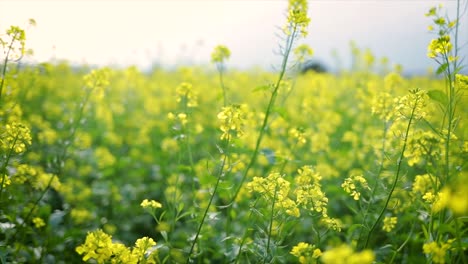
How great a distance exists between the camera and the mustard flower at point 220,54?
3.20m

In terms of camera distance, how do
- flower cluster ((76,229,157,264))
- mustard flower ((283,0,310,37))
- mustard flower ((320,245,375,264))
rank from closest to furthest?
1. mustard flower ((320,245,375,264))
2. flower cluster ((76,229,157,264))
3. mustard flower ((283,0,310,37))

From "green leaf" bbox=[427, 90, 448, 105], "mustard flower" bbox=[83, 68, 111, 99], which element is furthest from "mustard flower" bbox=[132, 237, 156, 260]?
"green leaf" bbox=[427, 90, 448, 105]

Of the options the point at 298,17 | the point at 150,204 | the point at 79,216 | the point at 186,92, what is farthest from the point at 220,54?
the point at 79,216

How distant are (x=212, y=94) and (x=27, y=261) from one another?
183 inches

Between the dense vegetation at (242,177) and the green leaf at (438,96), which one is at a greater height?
the green leaf at (438,96)

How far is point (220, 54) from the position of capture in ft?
10.6

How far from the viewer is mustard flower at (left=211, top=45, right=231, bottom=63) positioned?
3197 millimetres

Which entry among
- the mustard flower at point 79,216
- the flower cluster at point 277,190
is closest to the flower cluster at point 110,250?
the flower cluster at point 277,190

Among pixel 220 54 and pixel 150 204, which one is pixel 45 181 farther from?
pixel 220 54

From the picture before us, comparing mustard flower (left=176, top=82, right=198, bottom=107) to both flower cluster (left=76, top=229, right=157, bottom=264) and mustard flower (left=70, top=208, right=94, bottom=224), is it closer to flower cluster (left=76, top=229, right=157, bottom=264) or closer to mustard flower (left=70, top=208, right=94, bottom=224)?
flower cluster (left=76, top=229, right=157, bottom=264)

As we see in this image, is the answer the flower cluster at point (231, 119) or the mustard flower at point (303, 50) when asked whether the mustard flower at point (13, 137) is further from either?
the mustard flower at point (303, 50)

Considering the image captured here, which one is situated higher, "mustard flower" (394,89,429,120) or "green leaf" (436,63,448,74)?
"green leaf" (436,63,448,74)

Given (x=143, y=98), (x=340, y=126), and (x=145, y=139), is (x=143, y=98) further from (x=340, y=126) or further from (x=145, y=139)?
(x=340, y=126)

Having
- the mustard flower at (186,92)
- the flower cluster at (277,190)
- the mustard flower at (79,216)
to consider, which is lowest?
the mustard flower at (79,216)
